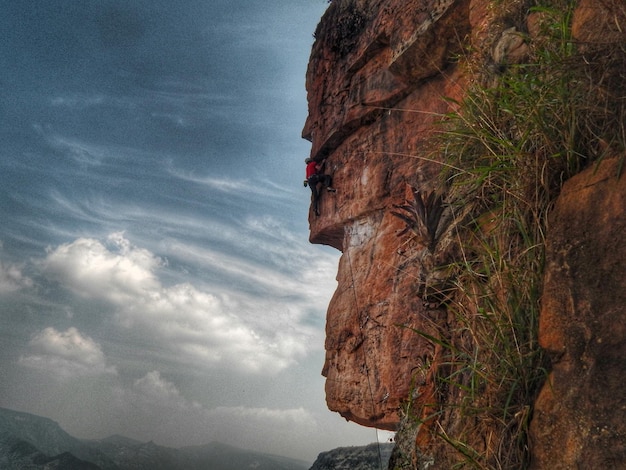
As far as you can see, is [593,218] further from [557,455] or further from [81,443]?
[81,443]

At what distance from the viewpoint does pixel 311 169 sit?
11500 mm

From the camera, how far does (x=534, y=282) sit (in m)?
2.40

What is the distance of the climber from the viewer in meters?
11.1

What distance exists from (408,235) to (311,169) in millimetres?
4414

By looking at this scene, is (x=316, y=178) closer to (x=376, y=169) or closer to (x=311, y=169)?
(x=311, y=169)

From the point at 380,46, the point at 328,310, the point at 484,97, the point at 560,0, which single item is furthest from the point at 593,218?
the point at 380,46

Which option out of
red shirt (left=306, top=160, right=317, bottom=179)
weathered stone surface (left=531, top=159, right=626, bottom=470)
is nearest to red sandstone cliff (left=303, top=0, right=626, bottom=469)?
weathered stone surface (left=531, top=159, right=626, bottom=470)

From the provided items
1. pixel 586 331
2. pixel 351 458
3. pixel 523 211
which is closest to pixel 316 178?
pixel 523 211

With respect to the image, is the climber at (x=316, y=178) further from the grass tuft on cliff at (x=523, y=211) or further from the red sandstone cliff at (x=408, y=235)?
the grass tuft on cliff at (x=523, y=211)

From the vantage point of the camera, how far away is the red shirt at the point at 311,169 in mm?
11438

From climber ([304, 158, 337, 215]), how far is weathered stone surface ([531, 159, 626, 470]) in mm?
8827

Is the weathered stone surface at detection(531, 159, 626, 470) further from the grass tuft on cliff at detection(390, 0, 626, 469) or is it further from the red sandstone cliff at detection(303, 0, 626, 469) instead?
the grass tuft on cliff at detection(390, 0, 626, 469)

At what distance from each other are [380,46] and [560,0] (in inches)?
295

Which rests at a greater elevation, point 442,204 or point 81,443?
point 442,204
